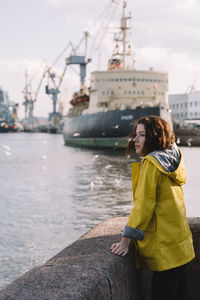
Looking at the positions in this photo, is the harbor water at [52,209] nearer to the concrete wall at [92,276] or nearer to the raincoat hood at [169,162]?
the concrete wall at [92,276]

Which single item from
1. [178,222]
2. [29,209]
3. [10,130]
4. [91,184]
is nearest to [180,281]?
[178,222]

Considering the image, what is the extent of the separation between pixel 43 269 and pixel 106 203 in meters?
9.27

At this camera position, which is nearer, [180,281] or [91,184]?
[180,281]

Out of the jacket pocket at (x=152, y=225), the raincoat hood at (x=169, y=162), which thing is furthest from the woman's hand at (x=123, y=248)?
the raincoat hood at (x=169, y=162)

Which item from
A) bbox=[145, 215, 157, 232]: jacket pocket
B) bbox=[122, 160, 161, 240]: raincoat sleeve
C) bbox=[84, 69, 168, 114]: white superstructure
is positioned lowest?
bbox=[145, 215, 157, 232]: jacket pocket

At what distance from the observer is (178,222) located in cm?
228

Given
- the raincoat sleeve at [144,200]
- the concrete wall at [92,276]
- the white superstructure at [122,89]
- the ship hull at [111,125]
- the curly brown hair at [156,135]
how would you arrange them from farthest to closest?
1. the white superstructure at [122,89]
2. the ship hull at [111,125]
3. the curly brown hair at [156,135]
4. the raincoat sleeve at [144,200]
5. the concrete wall at [92,276]

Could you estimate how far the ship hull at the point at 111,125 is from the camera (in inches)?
1399

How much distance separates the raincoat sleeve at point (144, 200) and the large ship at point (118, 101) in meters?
33.2

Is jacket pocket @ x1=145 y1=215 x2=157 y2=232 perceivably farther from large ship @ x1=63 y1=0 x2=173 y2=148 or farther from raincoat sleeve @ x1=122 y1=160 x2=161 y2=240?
large ship @ x1=63 y1=0 x2=173 y2=148

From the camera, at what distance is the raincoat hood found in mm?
2205

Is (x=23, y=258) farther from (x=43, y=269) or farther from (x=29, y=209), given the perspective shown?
(x=43, y=269)

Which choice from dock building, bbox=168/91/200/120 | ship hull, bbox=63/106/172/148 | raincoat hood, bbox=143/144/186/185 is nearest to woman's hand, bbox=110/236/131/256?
raincoat hood, bbox=143/144/186/185

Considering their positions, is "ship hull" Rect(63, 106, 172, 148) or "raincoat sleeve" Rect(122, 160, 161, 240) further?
"ship hull" Rect(63, 106, 172, 148)
